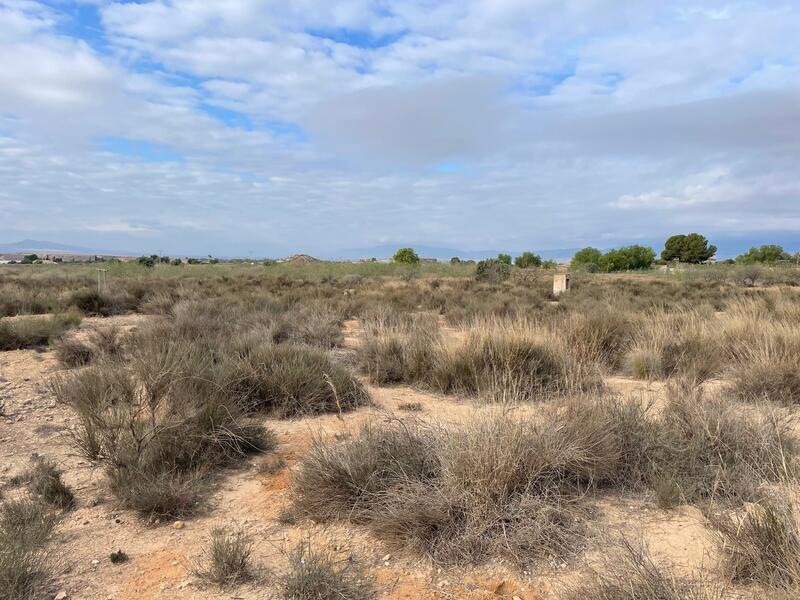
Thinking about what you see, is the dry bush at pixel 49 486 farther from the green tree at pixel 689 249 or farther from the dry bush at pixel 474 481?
the green tree at pixel 689 249

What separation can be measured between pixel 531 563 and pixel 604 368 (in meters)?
5.62

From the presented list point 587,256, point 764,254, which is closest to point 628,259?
point 587,256

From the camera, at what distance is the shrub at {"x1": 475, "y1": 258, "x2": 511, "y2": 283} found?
115ft

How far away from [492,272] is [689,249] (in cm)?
6436

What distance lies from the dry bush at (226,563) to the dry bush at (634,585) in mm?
1921

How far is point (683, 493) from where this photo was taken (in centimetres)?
403

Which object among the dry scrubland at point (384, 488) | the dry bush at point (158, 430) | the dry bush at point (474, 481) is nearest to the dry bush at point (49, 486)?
the dry scrubland at point (384, 488)

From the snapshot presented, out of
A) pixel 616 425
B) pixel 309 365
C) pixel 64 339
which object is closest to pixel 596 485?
pixel 616 425

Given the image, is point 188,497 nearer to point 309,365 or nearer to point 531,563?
point 531,563

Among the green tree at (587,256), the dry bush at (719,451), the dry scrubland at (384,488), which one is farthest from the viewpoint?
the green tree at (587,256)

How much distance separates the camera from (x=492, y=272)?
36.5 m

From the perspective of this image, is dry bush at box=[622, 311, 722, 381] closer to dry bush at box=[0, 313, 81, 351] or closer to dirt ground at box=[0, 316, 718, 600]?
dirt ground at box=[0, 316, 718, 600]

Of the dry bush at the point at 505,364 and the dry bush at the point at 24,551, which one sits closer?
the dry bush at the point at 24,551

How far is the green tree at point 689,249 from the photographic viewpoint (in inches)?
3354
